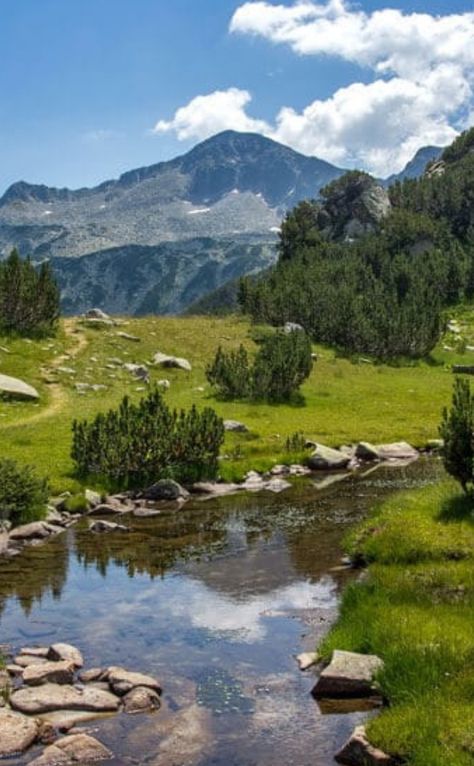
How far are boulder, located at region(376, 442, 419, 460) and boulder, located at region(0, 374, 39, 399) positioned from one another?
21.4m

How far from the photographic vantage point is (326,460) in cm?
4006

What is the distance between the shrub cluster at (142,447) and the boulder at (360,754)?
23.2 m

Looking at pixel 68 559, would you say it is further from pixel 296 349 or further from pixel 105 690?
pixel 296 349

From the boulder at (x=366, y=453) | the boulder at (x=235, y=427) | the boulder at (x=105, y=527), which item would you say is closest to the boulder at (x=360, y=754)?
the boulder at (x=105, y=527)

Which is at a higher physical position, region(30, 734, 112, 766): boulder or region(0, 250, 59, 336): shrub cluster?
region(0, 250, 59, 336): shrub cluster

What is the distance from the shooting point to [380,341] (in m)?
80.2

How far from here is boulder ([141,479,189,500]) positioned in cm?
3347

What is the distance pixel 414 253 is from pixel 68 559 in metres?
109

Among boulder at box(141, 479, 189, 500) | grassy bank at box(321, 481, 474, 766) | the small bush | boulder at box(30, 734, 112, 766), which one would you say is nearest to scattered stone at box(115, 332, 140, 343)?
boulder at box(141, 479, 189, 500)

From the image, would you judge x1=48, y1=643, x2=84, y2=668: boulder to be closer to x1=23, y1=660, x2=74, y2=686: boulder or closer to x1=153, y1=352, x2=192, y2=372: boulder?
x1=23, y1=660, x2=74, y2=686: boulder

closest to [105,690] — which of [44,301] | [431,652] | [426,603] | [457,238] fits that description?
[431,652]

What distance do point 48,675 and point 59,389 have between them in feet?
128

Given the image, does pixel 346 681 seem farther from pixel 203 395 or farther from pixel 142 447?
pixel 203 395

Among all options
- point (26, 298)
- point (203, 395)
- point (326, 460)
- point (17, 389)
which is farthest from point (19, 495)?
point (26, 298)
